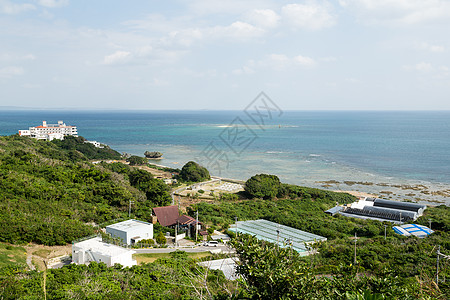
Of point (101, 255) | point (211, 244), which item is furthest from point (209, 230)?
point (101, 255)

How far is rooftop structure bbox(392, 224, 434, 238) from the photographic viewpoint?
19241mm

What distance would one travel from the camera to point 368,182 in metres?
37.9

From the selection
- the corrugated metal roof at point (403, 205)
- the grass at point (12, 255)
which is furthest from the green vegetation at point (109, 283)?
the corrugated metal roof at point (403, 205)

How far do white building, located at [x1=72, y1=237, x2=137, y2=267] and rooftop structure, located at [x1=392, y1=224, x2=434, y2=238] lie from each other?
15.8 metres

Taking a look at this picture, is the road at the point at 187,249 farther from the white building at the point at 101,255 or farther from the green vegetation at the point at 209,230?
the white building at the point at 101,255

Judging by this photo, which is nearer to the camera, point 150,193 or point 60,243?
point 60,243

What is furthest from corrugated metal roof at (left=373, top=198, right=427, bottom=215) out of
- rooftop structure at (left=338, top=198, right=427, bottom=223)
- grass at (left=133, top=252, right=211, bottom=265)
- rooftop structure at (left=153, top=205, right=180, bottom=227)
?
grass at (left=133, top=252, right=211, bottom=265)

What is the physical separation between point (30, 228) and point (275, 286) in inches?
523

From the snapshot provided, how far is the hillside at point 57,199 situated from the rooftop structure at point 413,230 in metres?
15.8

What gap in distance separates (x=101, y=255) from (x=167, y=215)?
24.2 feet

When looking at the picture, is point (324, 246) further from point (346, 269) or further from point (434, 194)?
point (434, 194)

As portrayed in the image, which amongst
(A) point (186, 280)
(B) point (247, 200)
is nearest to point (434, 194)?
(B) point (247, 200)

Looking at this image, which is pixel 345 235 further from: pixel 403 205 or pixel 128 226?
pixel 128 226

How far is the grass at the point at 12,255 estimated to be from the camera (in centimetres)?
1224
